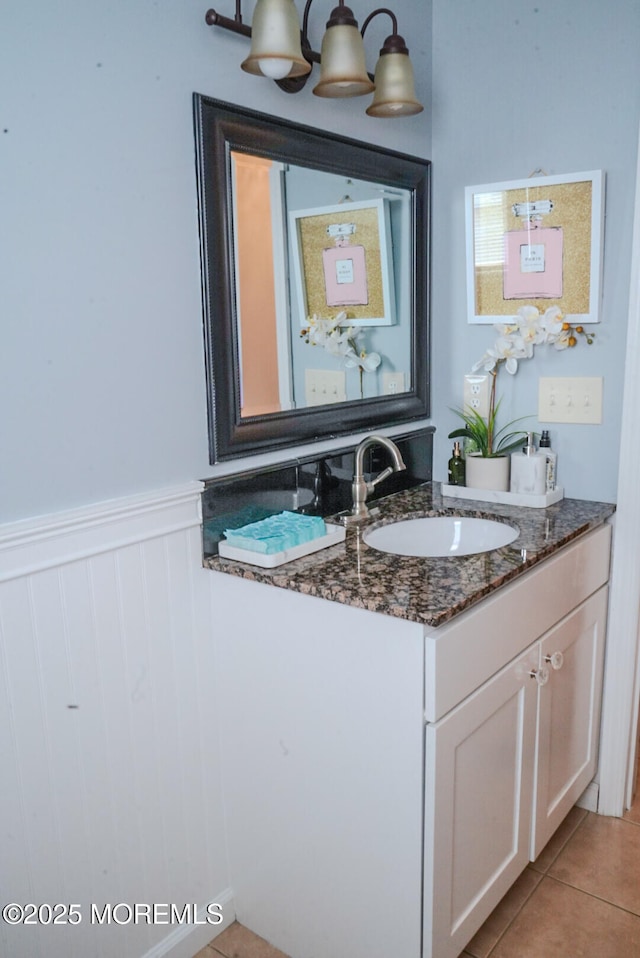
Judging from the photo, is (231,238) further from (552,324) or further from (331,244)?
(552,324)

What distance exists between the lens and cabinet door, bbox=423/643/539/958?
1388mm

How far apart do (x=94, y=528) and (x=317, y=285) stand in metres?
0.79

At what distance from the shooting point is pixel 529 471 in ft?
6.43

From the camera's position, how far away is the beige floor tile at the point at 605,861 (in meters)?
1.83

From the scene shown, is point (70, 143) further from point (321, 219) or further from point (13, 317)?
point (321, 219)

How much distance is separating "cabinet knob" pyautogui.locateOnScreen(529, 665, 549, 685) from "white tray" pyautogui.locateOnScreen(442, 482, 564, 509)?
0.44 metres

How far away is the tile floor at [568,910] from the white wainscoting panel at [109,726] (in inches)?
11.6

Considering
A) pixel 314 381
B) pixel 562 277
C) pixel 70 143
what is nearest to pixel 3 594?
pixel 70 143

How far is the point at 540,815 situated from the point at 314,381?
113 centimetres

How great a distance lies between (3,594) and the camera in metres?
1.25

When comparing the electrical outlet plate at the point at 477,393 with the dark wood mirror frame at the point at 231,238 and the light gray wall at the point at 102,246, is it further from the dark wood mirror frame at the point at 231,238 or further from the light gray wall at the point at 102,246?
the light gray wall at the point at 102,246

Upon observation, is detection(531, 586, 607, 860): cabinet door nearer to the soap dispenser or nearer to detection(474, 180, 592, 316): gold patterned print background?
the soap dispenser

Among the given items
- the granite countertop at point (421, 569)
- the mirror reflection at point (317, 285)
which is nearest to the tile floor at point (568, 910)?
the granite countertop at point (421, 569)

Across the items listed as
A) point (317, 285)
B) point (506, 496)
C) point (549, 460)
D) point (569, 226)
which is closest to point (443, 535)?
point (506, 496)
